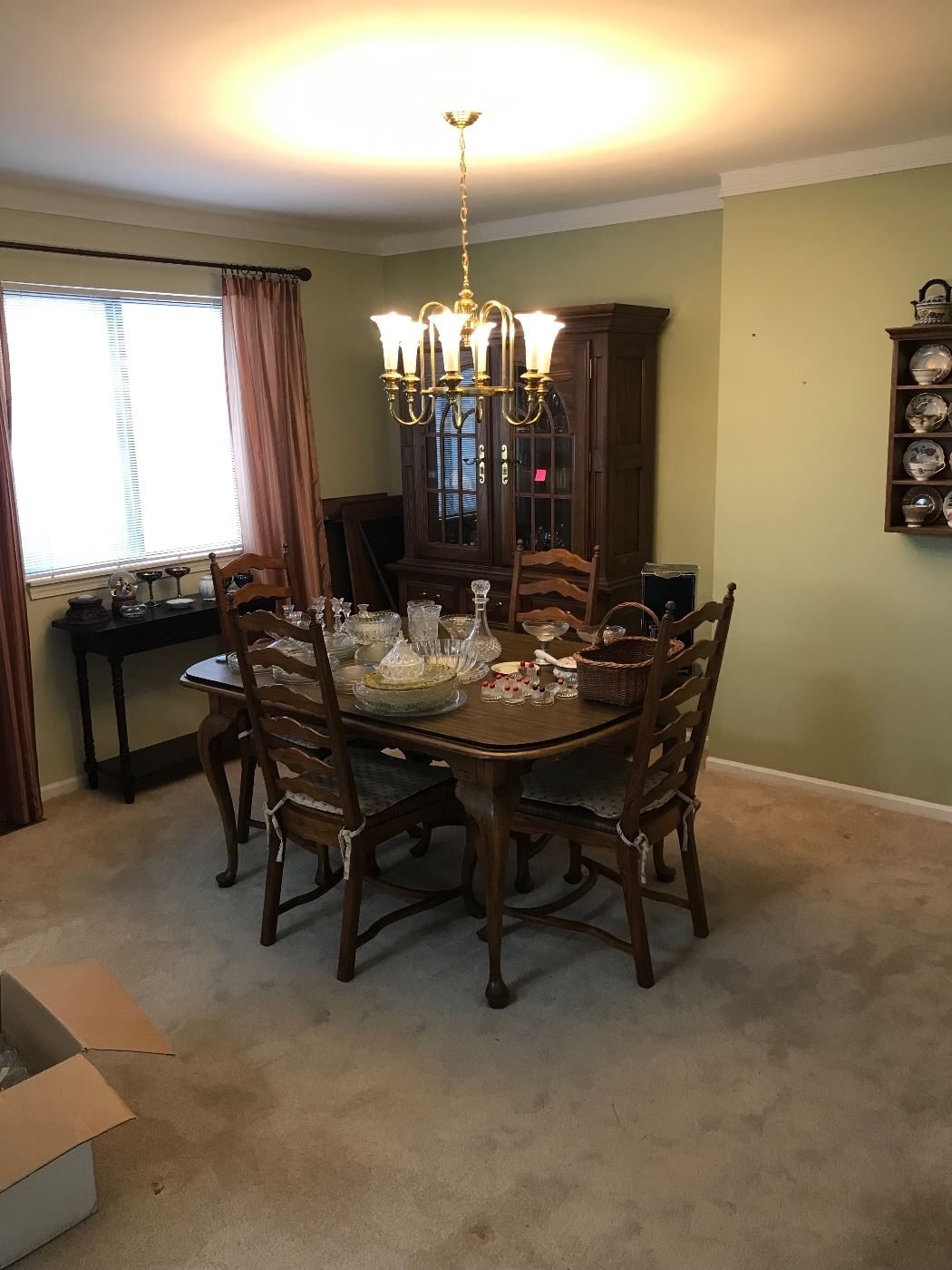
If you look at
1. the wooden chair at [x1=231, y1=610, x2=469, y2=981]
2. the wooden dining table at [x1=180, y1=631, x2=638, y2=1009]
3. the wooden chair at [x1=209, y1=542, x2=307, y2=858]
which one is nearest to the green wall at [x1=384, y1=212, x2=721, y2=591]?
the wooden chair at [x1=209, y1=542, x2=307, y2=858]

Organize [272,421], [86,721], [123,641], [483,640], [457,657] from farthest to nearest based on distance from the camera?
[272,421]
[86,721]
[123,641]
[483,640]
[457,657]

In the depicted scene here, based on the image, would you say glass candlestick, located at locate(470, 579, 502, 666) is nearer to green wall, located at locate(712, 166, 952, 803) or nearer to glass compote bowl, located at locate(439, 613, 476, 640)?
glass compote bowl, located at locate(439, 613, 476, 640)

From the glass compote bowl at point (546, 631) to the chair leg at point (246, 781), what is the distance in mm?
1029

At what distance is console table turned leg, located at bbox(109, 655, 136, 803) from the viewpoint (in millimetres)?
4141

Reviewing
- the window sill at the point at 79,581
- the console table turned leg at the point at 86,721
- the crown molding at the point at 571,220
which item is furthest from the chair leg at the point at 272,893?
the crown molding at the point at 571,220

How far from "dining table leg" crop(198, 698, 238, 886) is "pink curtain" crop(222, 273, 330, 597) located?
162cm

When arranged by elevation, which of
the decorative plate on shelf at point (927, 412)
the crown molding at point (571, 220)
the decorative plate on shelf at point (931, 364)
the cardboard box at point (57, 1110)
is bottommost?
the cardboard box at point (57, 1110)

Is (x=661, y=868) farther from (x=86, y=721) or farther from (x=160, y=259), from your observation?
(x=160, y=259)

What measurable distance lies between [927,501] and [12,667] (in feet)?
11.3

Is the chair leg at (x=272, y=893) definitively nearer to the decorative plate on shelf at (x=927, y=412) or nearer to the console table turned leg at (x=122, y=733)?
the console table turned leg at (x=122, y=733)

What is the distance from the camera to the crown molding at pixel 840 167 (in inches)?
137

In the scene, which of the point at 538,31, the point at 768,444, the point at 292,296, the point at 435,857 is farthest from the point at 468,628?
the point at 292,296

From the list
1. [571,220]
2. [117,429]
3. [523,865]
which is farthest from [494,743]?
[571,220]

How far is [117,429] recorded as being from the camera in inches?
174
